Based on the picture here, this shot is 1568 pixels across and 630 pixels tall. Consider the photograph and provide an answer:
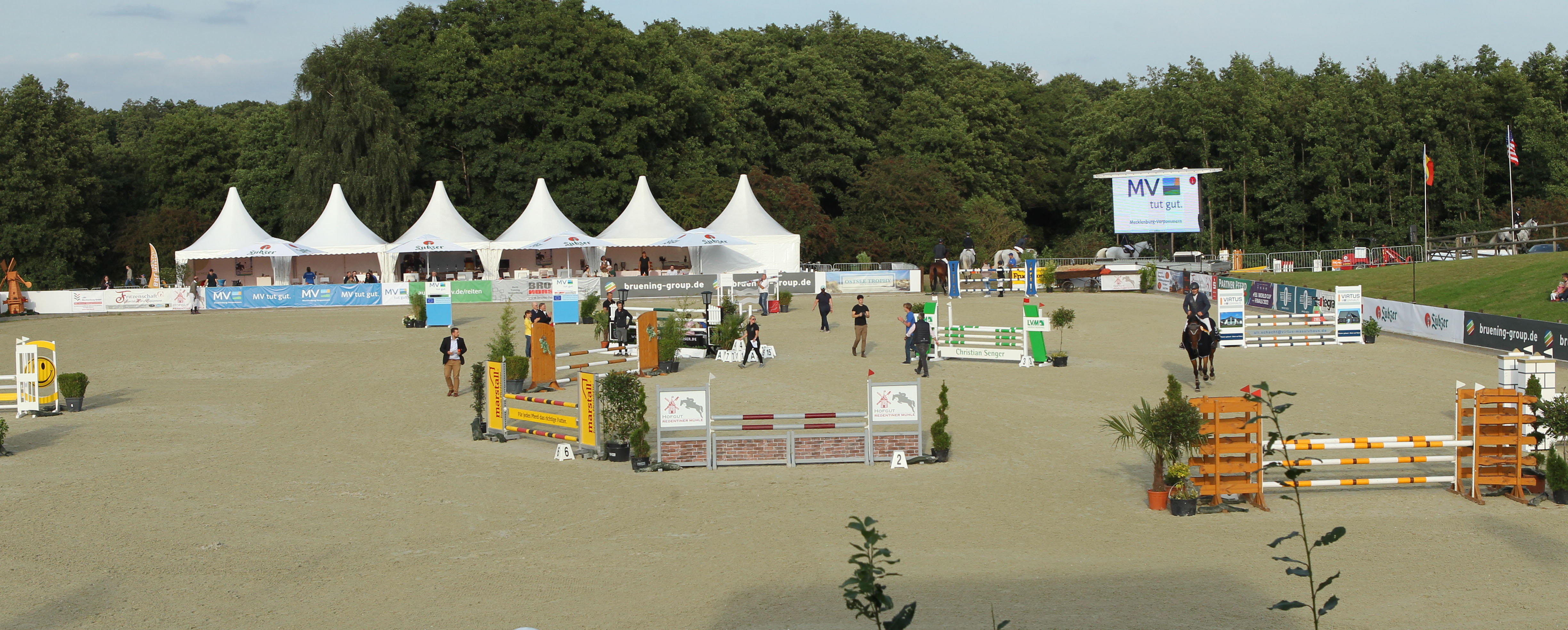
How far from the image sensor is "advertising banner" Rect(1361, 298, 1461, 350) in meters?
25.5

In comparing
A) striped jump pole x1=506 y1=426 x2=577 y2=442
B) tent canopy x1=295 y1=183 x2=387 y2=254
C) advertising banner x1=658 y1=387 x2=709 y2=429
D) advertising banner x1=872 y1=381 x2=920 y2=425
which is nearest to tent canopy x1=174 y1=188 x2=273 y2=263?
tent canopy x1=295 y1=183 x2=387 y2=254

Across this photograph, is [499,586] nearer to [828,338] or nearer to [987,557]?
[987,557]

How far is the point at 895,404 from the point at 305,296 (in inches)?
1262

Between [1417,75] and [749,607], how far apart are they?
67.5m

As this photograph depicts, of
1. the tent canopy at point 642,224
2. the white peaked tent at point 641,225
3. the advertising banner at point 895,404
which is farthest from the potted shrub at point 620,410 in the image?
the tent canopy at point 642,224

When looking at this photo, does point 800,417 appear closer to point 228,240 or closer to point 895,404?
point 895,404

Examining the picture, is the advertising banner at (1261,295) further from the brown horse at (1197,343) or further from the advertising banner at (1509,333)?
the brown horse at (1197,343)

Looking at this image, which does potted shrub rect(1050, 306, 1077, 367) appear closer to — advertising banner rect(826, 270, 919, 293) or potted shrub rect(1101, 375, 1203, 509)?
potted shrub rect(1101, 375, 1203, 509)

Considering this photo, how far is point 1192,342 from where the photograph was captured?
19.2 metres

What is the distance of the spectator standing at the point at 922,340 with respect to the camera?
69.7 ft

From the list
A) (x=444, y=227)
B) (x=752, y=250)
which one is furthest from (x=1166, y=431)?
(x=444, y=227)

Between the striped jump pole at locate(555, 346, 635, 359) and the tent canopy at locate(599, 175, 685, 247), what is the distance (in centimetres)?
2016

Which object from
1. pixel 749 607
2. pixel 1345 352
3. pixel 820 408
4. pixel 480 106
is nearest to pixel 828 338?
pixel 820 408

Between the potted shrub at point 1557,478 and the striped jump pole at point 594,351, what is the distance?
13682 mm
